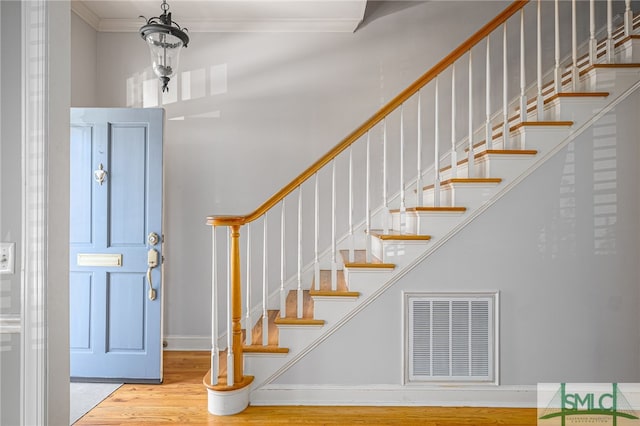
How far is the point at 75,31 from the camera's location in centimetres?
331

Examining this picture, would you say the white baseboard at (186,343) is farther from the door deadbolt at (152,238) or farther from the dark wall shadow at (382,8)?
the dark wall shadow at (382,8)

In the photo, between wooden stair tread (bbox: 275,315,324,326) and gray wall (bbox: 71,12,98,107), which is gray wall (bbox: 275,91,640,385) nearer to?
wooden stair tread (bbox: 275,315,324,326)

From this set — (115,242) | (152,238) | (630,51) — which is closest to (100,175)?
(115,242)

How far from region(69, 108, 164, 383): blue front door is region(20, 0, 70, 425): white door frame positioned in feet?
4.67

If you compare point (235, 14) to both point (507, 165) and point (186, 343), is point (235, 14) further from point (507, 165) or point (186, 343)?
point (186, 343)

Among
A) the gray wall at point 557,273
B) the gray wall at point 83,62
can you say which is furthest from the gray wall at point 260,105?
the gray wall at point 557,273

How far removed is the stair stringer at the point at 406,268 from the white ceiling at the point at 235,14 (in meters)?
1.99

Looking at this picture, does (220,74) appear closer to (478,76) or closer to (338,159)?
(338,159)

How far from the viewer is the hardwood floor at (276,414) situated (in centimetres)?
231

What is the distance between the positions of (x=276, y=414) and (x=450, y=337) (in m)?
1.26

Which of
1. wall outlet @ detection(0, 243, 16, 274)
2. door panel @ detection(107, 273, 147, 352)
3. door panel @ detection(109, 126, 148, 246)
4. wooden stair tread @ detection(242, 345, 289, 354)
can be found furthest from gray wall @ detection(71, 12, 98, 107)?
wooden stair tread @ detection(242, 345, 289, 354)

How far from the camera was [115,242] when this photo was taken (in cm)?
295

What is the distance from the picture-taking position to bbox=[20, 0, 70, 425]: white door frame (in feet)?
4.75

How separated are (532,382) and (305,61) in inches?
127
